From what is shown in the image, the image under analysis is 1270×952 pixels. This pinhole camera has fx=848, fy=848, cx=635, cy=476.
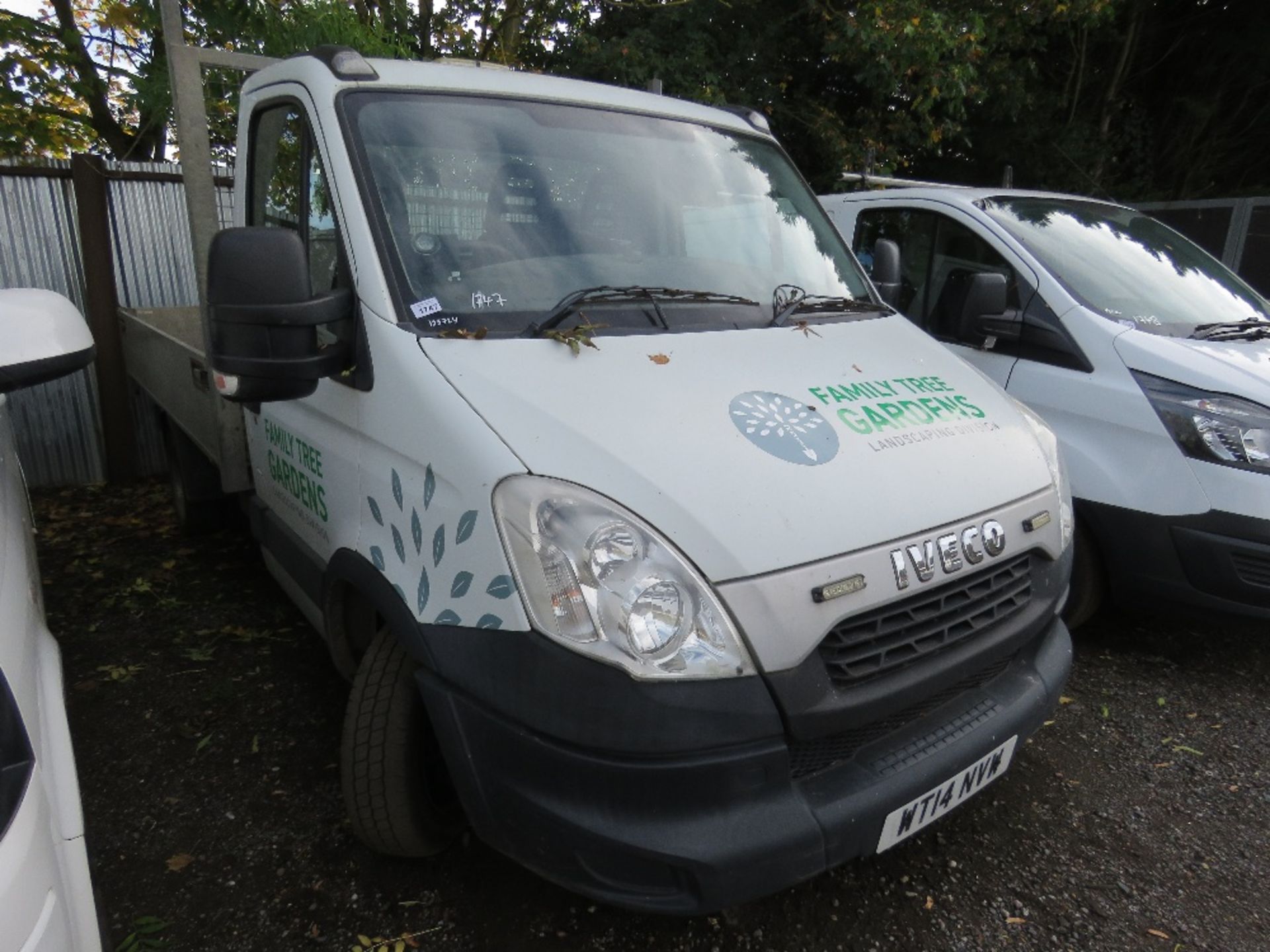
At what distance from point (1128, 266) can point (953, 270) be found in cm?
77

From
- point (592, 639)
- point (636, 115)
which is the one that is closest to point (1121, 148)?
point (636, 115)

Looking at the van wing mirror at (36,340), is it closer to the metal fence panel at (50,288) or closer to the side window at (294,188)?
the side window at (294,188)

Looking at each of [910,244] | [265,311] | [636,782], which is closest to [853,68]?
[910,244]

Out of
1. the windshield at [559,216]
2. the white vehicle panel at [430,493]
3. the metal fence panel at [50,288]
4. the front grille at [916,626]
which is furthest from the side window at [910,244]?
the metal fence panel at [50,288]

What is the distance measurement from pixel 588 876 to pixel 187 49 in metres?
3.26

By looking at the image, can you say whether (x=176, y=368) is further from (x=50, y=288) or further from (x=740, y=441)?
(x=740, y=441)

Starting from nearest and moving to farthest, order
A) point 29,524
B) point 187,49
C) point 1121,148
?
point 29,524 → point 187,49 → point 1121,148

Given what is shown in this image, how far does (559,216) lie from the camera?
2.44m

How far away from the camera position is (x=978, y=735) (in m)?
2.00

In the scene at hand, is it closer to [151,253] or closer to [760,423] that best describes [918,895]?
[760,423]

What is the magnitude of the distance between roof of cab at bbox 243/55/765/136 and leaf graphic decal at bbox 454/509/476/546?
138 cm

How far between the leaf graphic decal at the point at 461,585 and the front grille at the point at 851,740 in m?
0.74

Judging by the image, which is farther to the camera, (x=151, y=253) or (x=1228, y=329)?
(x=151, y=253)

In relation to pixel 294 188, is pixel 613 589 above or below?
below
